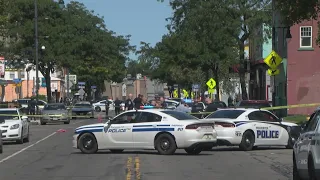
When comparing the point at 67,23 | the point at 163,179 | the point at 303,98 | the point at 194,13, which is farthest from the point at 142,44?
the point at 163,179

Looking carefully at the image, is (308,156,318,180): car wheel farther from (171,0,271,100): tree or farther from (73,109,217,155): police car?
(171,0,271,100): tree

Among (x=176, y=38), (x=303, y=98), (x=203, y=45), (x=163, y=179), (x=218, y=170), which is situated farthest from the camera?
(x=176, y=38)

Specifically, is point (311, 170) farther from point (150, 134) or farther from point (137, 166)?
point (150, 134)

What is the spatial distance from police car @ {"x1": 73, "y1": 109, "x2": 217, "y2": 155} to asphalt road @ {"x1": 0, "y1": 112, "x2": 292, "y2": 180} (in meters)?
0.35

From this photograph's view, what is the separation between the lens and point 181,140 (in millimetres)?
21234

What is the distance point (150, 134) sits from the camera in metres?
21.6

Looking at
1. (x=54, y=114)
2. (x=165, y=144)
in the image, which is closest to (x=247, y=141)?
(x=165, y=144)

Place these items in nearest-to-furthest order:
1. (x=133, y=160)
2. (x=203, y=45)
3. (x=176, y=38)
Answer: 1. (x=133, y=160)
2. (x=203, y=45)
3. (x=176, y=38)

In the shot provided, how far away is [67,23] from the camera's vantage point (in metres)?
67.1

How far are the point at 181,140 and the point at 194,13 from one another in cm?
3194

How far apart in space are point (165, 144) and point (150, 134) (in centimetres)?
58

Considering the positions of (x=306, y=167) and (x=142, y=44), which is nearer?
(x=306, y=167)

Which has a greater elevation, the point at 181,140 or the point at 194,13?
the point at 194,13

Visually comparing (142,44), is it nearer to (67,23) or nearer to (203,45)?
(67,23)
